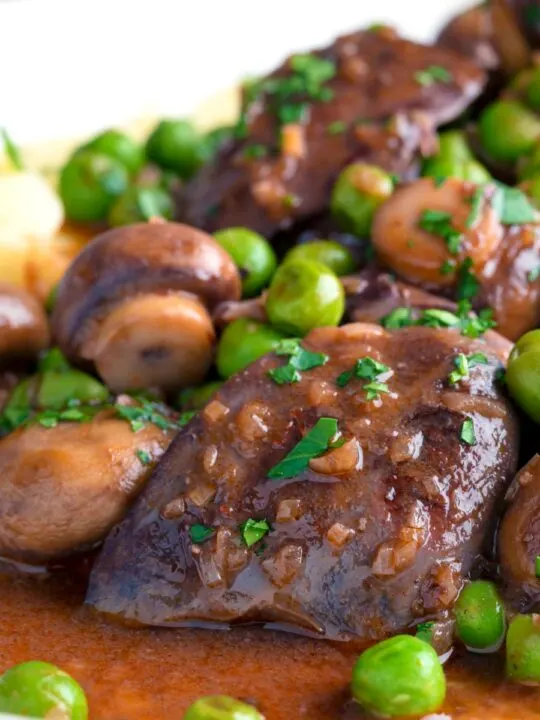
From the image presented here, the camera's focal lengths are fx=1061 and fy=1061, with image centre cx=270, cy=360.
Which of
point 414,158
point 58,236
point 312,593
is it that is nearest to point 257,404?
point 312,593

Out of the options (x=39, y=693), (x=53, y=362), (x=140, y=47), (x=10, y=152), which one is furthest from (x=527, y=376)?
(x=140, y=47)

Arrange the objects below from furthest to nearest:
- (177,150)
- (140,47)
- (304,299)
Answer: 1. (140,47)
2. (177,150)
3. (304,299)

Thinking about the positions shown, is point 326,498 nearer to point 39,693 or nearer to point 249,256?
point 39,693

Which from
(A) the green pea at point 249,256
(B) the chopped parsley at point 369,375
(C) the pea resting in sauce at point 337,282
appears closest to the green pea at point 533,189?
(C) the pea resting in sauce at point 337,282

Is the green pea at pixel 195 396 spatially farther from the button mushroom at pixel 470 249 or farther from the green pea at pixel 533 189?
the green pea at pixel 533 189

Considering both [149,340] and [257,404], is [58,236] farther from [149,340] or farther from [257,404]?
[257,404]
